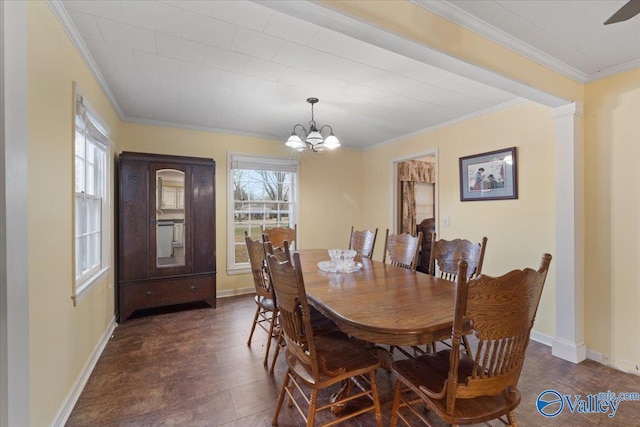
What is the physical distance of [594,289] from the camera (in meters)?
2.47

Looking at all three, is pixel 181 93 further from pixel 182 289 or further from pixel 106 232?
pixel 182 289

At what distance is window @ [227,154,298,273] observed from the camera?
429 cm

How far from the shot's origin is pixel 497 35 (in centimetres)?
190

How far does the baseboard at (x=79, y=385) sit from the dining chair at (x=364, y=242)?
8.39 feet

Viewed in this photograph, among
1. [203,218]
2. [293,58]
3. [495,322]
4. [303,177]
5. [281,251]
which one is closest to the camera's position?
[495,322]

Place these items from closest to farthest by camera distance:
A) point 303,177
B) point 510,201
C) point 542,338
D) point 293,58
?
point 293,58, point 542,338, point 510,201, point 303,177

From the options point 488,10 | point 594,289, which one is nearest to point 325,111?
point 488,10

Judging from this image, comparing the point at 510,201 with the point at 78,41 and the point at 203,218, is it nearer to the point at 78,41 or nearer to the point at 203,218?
the point at 203,218

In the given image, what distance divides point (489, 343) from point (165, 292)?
3.52 metres

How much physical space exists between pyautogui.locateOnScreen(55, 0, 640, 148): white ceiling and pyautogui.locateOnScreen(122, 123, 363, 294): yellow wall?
0.39m

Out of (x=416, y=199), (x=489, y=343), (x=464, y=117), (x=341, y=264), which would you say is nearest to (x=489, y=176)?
(x=464, y=117)

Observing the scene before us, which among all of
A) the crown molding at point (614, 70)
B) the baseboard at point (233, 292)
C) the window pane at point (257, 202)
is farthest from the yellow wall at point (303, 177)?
the crown molding at point (614, 70)

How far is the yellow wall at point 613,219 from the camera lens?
89.0 inches

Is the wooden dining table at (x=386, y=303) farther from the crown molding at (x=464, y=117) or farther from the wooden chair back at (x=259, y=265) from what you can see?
the crown molding at (x=464, y=117)
